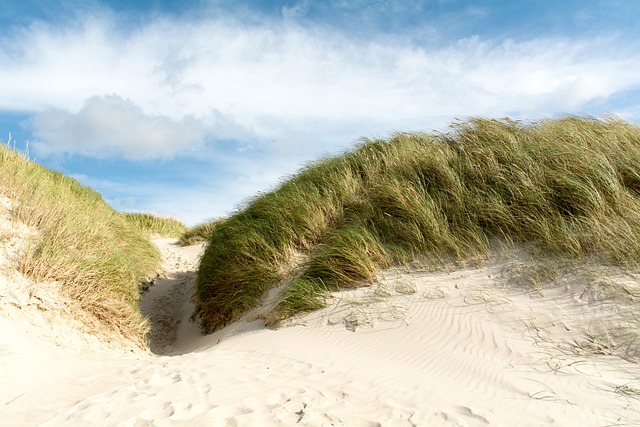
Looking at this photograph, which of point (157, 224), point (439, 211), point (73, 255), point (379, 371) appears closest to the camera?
point (379, 371)

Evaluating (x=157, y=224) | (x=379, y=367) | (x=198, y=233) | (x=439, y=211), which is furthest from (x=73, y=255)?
(x=157, y=224)

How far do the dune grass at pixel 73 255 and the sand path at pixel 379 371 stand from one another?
79 centimetres

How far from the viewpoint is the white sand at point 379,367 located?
3445mm

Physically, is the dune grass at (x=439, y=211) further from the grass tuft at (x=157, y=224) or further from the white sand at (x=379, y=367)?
the grass tuft at (x=157, y=224)

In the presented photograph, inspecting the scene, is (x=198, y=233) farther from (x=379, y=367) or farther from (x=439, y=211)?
(x=379, y=367)

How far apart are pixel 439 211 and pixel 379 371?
3144mm

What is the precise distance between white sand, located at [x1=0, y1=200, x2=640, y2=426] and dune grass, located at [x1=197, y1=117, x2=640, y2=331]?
475mm

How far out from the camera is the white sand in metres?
3.45

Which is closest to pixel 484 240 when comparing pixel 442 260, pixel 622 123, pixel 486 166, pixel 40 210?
pixel 442 260

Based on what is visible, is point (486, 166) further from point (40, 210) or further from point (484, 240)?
point (40, 210)

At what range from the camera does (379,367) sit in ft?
14.6

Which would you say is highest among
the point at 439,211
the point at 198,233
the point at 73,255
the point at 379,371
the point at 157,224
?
the point at 157,224

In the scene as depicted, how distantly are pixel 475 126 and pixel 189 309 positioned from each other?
6.36 metres

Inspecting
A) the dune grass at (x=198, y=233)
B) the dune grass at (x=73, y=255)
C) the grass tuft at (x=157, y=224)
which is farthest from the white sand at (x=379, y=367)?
the grass tuft at (x=157, y=224)
